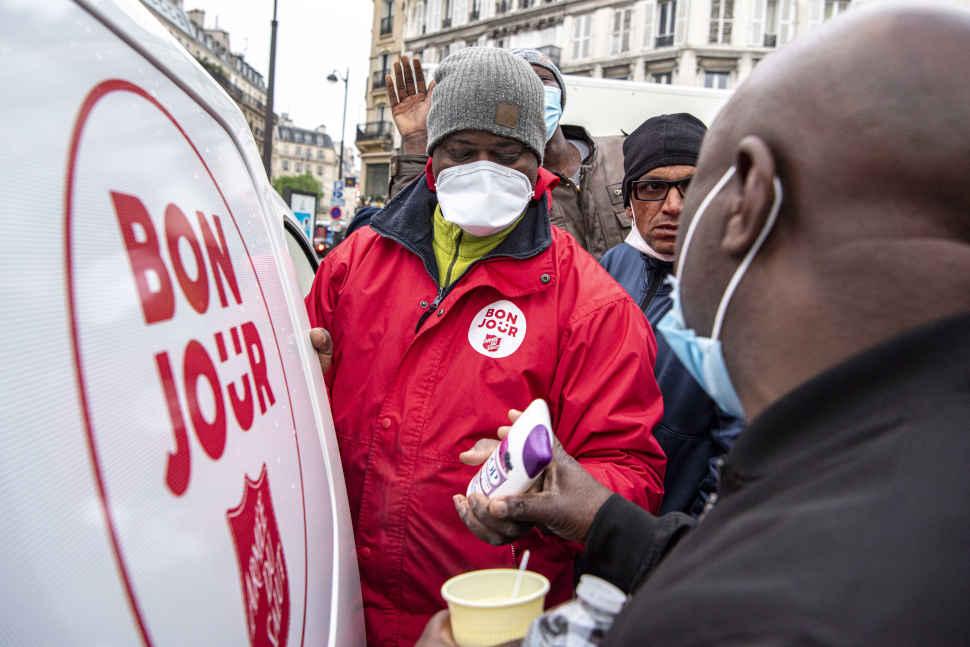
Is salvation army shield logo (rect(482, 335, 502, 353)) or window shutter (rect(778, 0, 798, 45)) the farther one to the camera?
window shutter (rect(778, 0, 798, 45))

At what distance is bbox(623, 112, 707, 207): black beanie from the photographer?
276 cm

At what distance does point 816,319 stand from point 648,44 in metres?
33.7

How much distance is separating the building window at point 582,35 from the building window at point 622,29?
50.0 inches

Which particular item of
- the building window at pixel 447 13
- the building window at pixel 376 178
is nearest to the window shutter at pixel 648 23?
the building window at pixel 447 13

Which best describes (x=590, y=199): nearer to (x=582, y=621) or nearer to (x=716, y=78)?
(x=582, y=621)

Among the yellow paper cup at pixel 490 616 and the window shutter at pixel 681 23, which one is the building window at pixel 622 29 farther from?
the yellow paper cup at pixel 490 616

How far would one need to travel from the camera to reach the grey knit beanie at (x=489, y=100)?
202 centimetres

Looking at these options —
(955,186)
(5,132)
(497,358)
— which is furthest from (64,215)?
(497,358)

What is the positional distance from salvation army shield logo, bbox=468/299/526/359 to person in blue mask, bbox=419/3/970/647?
71cm

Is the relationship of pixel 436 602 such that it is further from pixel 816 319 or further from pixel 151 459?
pixel 816 319

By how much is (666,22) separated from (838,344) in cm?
3369

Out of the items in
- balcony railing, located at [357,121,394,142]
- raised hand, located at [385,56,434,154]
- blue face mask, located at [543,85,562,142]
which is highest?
balcony railing, located at [357,121,394,142]

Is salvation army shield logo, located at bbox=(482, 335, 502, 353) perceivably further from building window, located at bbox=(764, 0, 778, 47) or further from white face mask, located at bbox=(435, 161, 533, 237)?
building window, located at bbox=(764, 0, 778, 47)

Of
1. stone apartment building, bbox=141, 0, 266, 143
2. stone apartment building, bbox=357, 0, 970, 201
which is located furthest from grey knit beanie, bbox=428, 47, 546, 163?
stone apartment building, bbox=141, 0, 266, 143
